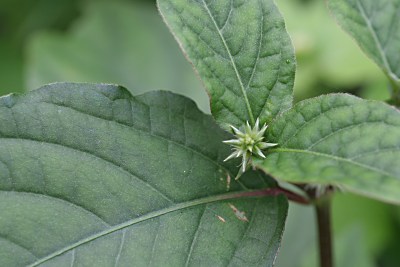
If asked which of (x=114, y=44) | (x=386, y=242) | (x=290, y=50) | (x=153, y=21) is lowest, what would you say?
(x=290, y=50)

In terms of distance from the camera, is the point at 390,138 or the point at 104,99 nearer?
the point at 390,138

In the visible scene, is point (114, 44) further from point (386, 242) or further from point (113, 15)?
point (386, 242)

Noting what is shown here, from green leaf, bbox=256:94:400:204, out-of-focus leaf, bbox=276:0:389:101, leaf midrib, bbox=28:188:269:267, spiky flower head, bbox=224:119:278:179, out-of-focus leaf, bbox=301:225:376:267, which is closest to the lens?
green leaf, bbox=256:94:400:204

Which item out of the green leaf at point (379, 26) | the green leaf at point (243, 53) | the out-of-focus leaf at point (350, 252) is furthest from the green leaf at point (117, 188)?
the out-of-focus leaf at point (350, 252)

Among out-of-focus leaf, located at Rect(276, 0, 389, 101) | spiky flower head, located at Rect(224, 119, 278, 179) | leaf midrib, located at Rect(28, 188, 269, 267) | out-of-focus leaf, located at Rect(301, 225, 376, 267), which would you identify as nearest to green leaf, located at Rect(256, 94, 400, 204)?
spiky flower head, located at Rect(224, 119, 278, 179)

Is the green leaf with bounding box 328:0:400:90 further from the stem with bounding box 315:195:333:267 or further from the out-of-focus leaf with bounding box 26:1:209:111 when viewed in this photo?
the out-of-focus leaf with bounding box 26:1:209:111

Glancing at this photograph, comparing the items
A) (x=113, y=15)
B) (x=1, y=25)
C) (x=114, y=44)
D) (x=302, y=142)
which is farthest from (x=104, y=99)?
(x=1, y=25)

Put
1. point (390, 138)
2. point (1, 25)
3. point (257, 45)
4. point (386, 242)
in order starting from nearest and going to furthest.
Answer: point (390, 138)
point (257, 45)
point (386, 242)
point (1, 25)
